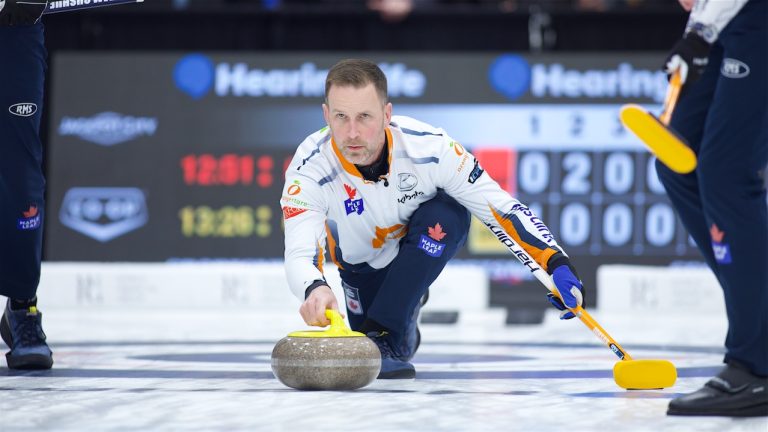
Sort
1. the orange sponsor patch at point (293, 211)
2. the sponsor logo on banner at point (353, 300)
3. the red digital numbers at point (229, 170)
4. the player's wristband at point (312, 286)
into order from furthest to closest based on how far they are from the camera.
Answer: the red digital numbers at point (229, 170) → the sponsor logo on banner at point (353, 300) → the orange sponsor patch at point (293, 211) → the player's wristband at point (312, 286)

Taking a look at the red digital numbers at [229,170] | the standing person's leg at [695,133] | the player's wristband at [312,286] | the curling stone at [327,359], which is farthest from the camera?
the red digital numbers at [229,170]

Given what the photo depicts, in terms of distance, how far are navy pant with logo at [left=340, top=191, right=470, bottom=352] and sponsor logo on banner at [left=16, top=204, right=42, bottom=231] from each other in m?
1.15

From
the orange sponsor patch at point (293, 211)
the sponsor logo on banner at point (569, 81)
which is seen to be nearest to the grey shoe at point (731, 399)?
the orange sponsor patch at point (293, 211)

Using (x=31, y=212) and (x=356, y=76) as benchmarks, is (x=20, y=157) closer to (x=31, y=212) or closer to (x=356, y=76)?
(x=31, y=212)

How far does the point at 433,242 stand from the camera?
3.48m

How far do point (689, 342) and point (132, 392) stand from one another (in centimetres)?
301

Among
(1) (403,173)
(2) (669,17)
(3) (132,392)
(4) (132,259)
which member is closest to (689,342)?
(1) (403,173)

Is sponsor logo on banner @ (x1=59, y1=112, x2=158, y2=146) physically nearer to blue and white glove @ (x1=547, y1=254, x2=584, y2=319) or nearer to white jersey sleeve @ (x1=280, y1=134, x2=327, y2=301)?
white jersey sleeve @ (x1=280, y1=134, x2=327, y2=301)

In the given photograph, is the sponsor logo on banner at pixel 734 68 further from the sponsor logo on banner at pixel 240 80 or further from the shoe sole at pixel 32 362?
A: the sponsor logo on banner at pixel 240 80

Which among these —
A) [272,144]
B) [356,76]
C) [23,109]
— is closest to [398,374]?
[356,76]

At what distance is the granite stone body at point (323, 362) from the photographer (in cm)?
296

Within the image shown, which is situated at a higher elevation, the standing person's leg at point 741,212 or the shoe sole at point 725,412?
the standing person's leg at point 741,212

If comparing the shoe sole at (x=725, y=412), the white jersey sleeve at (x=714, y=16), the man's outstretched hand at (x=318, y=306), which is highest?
the white jersey sleeve at (x=714, y=16)

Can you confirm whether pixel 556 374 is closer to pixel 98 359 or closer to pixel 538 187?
pixel 98 359
